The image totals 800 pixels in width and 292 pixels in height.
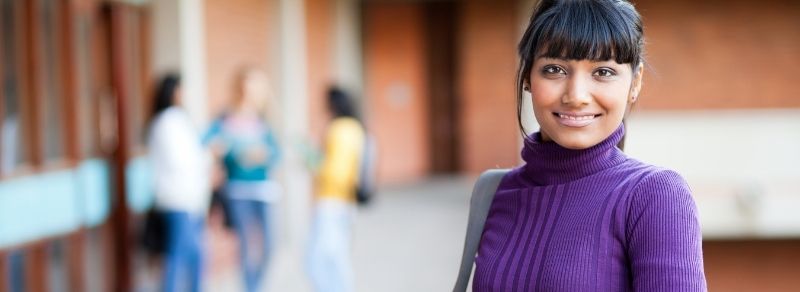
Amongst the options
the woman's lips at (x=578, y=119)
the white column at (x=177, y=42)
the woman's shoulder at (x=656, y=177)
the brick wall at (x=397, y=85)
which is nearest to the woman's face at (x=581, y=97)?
the woman's lips at (x=578, y=119)

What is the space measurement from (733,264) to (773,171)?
1.25 metres

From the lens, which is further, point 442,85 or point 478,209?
point 442,85

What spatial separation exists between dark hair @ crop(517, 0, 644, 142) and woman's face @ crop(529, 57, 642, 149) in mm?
16

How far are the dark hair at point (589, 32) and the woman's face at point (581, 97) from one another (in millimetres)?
16

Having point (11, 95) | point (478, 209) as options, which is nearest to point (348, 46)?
point (11, 95)

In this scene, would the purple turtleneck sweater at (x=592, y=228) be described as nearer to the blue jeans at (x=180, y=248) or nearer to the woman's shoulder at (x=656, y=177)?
the woman's shoulder at (x=656, y=177)

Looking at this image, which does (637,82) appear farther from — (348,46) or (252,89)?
(348,46)

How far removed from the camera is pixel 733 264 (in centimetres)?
1277

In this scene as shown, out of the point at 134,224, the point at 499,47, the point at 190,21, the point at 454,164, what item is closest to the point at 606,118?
the point at 134,224

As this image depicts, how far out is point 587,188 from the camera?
79.6 inches

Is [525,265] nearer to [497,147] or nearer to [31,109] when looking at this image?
[31,109]

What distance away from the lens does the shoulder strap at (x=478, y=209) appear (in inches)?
90.5

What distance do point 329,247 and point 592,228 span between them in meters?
5.49

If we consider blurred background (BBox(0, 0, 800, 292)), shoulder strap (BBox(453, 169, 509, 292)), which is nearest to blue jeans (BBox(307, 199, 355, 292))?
blurred background (BBox(0, 0, 800, 292))
